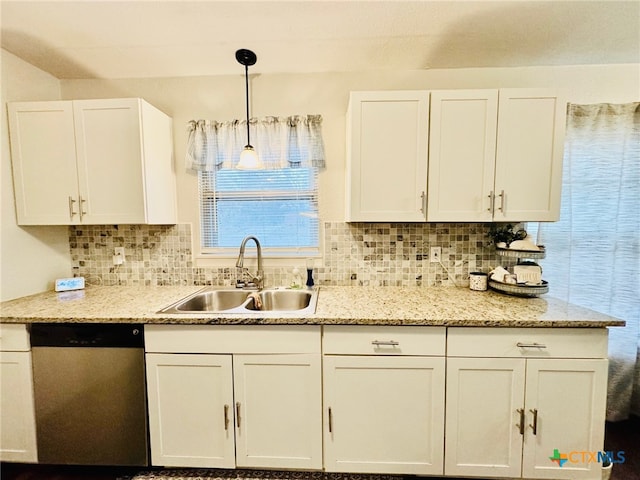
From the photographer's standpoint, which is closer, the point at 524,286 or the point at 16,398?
the point at 16,398

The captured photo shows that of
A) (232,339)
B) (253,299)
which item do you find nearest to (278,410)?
(232,339)

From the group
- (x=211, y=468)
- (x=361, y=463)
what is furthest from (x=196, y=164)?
(x=361, y=463)

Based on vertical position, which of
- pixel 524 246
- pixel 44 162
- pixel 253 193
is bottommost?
pixel 524 246

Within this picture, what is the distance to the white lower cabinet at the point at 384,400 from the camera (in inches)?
50.7

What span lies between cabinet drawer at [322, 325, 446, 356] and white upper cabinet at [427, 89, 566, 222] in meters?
0.72

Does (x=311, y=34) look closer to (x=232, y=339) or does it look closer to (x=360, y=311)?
(x=360, y=311)

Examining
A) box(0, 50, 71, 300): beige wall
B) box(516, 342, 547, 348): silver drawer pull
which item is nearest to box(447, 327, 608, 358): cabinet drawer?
box(516, 342, 547, 348): silver drawer pull

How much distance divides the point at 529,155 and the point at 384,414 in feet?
5.37

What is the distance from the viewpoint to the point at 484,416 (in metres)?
1.30

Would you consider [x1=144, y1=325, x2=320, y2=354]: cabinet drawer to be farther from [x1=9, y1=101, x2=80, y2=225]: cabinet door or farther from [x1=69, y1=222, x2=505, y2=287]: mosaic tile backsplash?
[x1=9, y1=101, x2=80, y2=225]: cabinet door

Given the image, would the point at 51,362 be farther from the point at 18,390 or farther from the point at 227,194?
the point at 227,194

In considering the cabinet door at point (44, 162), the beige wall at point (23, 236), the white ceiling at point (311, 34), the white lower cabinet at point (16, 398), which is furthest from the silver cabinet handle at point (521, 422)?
the beige wall at point (23, 236)

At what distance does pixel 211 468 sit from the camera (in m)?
1.44

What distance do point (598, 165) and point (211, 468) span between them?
117 inches
